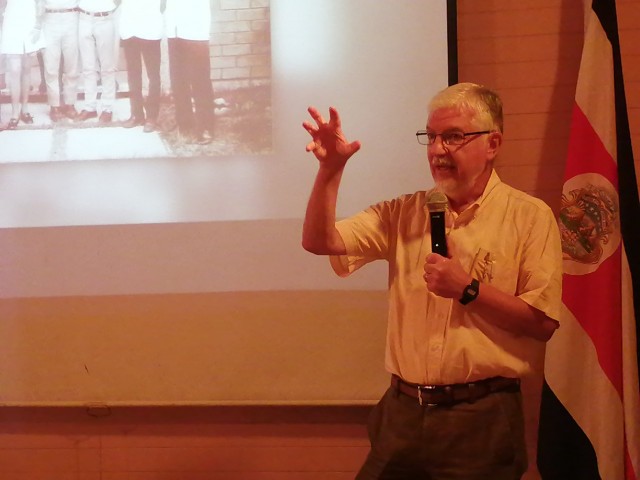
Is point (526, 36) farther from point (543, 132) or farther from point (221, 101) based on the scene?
point (221, 101)

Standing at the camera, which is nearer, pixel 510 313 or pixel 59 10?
pixel 510 313

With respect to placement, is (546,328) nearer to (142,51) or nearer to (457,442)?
(457,442)

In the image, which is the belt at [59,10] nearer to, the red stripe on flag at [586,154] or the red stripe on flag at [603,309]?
the red stripe on flag at [586,154]

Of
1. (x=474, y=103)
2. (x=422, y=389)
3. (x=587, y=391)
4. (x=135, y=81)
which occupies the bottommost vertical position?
(x=587, y=391)

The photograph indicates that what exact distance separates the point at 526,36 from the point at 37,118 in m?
2.00

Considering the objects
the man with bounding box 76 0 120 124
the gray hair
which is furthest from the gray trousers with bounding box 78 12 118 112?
the gray hair

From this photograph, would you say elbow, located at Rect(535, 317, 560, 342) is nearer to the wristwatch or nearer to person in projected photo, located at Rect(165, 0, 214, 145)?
the wristwatch

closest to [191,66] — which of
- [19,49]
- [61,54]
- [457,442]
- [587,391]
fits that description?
[61,54]

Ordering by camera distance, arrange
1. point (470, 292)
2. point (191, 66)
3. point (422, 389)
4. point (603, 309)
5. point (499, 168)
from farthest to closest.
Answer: point (499, 168), point (191, 66), point (603, 309), point (422, 389), point (470, 292)

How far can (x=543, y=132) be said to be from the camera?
8.80 feet

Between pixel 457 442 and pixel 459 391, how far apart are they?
0.11m

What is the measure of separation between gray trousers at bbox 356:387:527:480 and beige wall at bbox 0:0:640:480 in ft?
3.61

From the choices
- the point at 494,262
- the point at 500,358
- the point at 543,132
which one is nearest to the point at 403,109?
the point at 543,132

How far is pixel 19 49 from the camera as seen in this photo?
2631 millimetres
